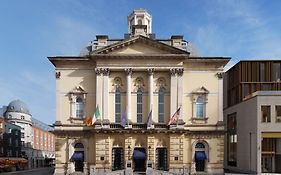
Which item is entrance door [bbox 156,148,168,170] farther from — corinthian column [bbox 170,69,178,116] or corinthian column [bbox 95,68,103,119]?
corinthian column [bbox 95,68,103,119]

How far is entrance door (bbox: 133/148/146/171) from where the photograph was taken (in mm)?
59469

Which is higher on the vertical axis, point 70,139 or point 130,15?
point 130,15

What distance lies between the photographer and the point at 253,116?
60.6 m

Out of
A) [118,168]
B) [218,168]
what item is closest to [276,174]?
[218,168]

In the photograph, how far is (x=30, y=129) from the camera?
12131cm

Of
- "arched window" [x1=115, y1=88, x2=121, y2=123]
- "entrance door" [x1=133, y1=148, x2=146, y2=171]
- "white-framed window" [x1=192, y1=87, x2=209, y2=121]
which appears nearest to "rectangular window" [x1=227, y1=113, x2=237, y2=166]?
"white-framed window" [x1=192, y1=87, x2=209, y2=121]

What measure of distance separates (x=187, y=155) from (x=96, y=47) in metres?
22.4

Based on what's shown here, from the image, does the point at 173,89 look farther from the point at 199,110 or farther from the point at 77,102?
the point at 77,102

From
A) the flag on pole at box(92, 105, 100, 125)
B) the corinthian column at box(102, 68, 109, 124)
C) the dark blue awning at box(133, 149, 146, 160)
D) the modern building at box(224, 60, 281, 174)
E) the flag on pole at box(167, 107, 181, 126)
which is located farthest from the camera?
the corinthian column at box(102, 68, 109, 124)

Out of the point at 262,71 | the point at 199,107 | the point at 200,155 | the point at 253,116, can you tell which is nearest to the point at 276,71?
the point at 262,71

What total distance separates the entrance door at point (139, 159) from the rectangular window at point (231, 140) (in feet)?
60.1

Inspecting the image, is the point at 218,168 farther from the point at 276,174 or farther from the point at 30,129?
the point at 30,129

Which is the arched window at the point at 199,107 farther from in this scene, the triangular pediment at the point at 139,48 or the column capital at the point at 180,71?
the triangular pediment at the point at 139,48

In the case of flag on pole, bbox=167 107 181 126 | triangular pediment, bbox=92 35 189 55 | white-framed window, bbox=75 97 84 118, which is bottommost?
flag on pole, bbox=167 107 181 126
